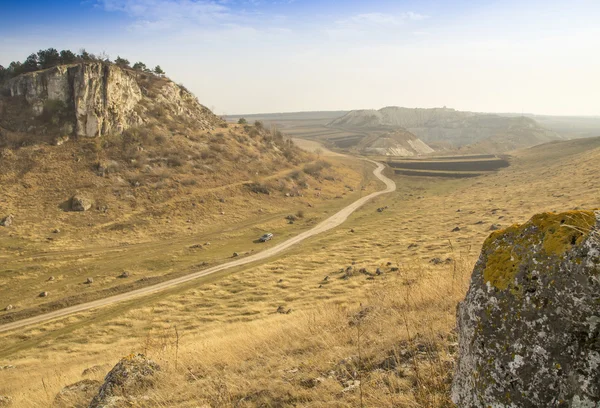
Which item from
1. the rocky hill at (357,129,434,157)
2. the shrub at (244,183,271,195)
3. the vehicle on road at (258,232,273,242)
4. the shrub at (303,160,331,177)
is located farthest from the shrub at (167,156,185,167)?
the rocky hill at (357,129,434,157)

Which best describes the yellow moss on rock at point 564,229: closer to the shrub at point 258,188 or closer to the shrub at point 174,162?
the shrub at point 258,188

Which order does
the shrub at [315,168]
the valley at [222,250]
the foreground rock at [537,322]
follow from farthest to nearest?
the shrub at [315,168], the valley at [222,250], the foreground rock at [537,322]

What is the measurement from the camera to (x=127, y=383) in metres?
7.32

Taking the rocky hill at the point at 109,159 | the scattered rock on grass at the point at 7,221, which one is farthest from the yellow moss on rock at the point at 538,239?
the scattered rock on grass at the point at 7,221

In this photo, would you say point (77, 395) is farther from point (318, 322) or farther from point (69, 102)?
point (69, 102)

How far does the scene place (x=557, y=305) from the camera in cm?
300

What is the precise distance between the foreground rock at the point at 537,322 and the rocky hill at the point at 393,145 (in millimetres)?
149537

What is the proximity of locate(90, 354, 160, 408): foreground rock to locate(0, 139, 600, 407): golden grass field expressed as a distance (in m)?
0.27

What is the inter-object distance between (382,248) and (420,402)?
32673 millimetres

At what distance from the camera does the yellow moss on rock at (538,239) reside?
3152 millimetres

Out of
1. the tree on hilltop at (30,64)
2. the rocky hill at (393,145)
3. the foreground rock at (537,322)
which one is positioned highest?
the tree on hilltop at (30,64)

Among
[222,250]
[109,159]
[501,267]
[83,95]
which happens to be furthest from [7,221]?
[501,267]

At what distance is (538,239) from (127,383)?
25.5 ft

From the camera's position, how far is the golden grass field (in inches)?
237
